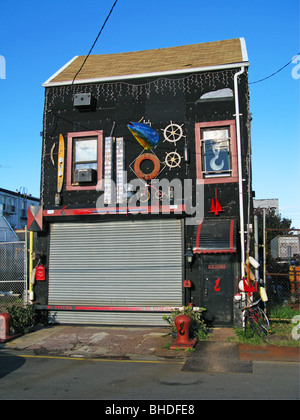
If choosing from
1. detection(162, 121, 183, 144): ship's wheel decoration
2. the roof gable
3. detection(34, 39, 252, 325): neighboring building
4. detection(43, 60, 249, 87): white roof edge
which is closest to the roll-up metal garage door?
detection(34, 39, 252, 325): neighboring building

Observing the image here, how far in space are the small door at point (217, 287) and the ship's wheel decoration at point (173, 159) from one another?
9.84 ft

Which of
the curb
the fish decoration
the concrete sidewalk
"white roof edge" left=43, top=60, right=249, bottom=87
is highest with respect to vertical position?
"white roof edge" left=43, top=60, right=249, bottom=87

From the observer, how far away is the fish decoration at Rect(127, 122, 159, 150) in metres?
12.6

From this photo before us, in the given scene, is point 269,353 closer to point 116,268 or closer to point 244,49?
point 116,268

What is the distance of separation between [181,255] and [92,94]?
631cm

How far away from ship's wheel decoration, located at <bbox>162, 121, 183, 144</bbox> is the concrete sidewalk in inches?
233

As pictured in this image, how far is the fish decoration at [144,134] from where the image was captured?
12.6 meters

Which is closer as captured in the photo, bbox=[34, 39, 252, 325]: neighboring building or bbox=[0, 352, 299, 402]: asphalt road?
bbox=[0, 352, 299, 402]: asphalt road

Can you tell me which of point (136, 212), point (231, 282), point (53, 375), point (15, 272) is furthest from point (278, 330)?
point (15, 272)

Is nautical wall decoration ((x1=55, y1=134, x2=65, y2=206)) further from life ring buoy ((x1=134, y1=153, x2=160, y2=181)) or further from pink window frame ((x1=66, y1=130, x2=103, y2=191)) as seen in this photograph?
life ring buoy ((x1=134, y1=153, x2=160, y2=181))

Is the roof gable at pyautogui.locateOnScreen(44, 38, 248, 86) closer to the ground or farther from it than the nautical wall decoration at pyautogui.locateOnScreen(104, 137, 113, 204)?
farther from it

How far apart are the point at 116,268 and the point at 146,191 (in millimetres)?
2651

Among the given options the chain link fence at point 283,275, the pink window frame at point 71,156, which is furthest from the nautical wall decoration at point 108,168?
the chain link fence at point 283,275

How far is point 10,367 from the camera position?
8.28 m
